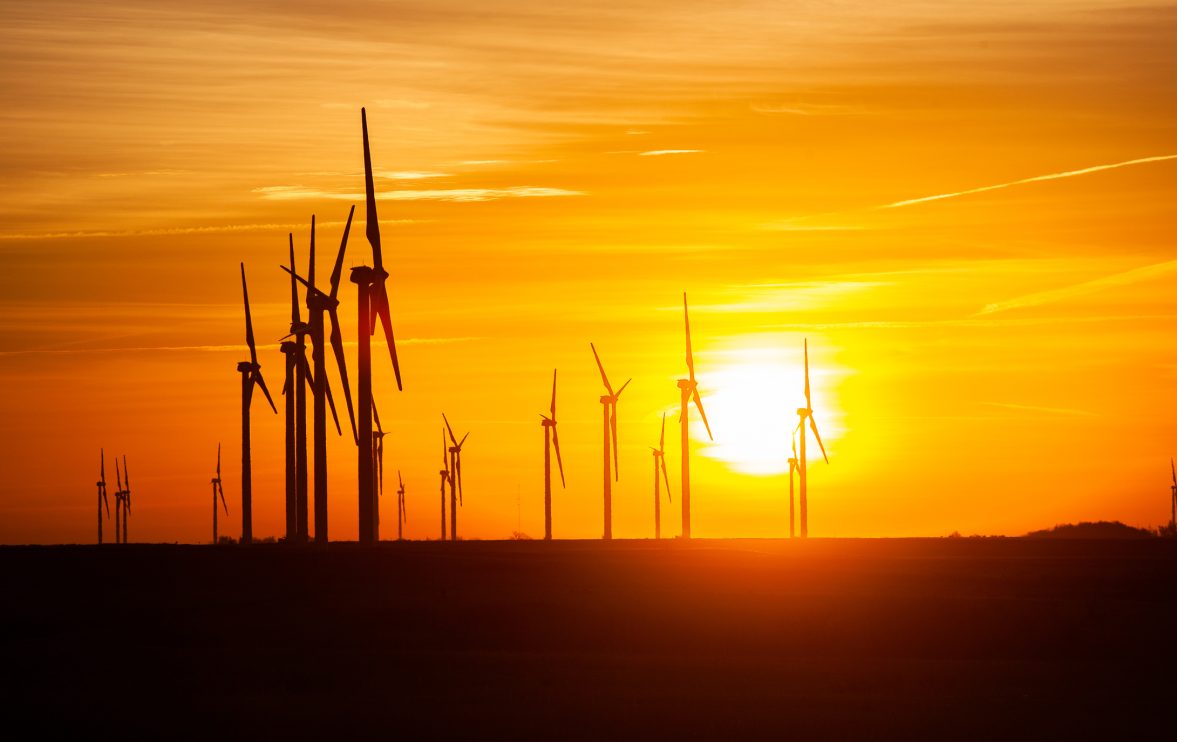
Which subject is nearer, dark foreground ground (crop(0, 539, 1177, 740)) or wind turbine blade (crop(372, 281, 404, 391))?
dark foreground ground (crop(0, 539, 1177, 740))

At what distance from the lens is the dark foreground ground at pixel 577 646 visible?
40938mm

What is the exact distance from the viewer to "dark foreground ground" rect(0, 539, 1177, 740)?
40.9 meters

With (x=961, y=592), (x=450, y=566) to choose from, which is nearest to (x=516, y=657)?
(x=450, y=566)

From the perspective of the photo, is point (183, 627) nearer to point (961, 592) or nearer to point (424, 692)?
point (424, 692)

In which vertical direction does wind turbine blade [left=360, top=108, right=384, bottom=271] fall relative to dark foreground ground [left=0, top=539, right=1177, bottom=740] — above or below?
above

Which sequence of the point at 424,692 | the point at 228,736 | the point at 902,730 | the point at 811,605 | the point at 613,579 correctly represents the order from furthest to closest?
the point at 613,579 < the point at 811,605 < the point at 424,692 < the point at 902,730 < the point at 228,736

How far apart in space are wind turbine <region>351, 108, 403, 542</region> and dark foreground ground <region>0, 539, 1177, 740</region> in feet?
9.43

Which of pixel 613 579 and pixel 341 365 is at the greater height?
pixel 341 365

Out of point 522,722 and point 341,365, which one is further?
point 341,365

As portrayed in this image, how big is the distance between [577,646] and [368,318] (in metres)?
23.9

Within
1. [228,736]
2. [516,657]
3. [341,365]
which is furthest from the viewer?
[341,365]

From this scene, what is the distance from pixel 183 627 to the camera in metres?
61.4

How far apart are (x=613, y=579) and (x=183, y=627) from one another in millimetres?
20479

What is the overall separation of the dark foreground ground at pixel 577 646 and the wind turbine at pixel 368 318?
287 cm
